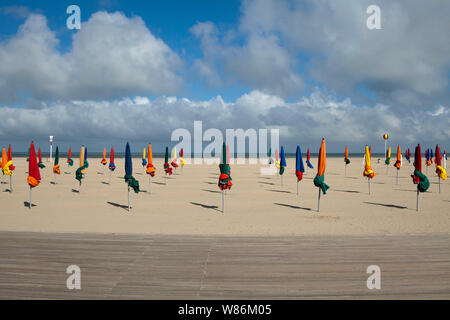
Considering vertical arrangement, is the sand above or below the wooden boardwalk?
below

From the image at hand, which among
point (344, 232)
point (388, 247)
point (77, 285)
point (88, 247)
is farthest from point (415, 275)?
point (88, 247)

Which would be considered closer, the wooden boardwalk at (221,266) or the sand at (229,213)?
the wooden boardwalk at (221,266)

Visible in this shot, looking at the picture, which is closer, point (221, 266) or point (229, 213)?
point (221, 266)

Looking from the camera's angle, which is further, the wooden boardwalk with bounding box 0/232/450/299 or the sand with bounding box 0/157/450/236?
the sand with bounding box 0/157/450/236

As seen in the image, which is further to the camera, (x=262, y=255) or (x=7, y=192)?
(x=7, y=192)

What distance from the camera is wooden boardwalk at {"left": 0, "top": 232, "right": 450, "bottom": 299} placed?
5766 millimetres

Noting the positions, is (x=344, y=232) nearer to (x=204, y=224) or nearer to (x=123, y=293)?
(x=204, y=224)

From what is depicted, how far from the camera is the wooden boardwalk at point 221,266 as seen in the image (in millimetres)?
5766

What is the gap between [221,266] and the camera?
22.7 feet
